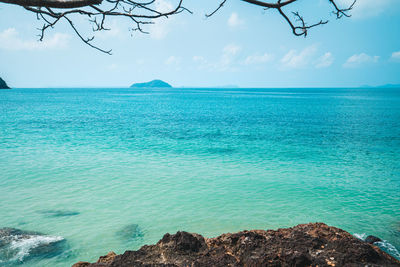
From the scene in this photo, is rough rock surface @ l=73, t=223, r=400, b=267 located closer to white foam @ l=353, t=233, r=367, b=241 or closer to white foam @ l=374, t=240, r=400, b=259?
white foam @ l=374, t=240, r=400, b=259

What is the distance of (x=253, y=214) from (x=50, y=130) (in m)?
23.6

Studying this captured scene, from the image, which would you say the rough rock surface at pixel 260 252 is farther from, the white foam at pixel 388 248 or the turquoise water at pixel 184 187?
the turquoise water at pixel 184 187

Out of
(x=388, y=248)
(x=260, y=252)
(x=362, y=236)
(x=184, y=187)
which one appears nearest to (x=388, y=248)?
(x=388, y=248)

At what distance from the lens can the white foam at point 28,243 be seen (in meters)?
6.48

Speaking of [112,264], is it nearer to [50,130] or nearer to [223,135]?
[223,135]

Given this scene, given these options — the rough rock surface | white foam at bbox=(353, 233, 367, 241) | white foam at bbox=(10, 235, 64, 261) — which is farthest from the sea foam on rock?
white foam at bbox=(353, 233, 367, 241)

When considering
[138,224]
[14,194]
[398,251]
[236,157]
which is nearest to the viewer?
[398,251]

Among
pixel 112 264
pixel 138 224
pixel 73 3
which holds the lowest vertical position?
pixel 138 224

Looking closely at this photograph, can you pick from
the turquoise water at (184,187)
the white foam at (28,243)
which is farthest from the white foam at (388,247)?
the white foam at (28,243)

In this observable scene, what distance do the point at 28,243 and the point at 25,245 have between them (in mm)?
125

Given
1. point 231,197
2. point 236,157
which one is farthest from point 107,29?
point 236,157

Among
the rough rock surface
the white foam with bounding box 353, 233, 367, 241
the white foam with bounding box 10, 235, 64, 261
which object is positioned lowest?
the white foam with bounding box 353, 233, 367, 241

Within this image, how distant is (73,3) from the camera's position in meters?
2.60

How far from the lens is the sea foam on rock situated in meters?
6.40
